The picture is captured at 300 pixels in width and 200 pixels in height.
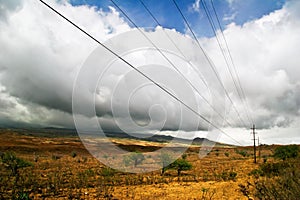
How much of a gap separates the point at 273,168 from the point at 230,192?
859cm

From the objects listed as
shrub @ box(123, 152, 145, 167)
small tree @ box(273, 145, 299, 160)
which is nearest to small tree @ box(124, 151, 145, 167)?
shrub @ box(123, 152, 145, 167)

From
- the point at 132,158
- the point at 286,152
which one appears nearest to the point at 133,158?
the point at 132,158

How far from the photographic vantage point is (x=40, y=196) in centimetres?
1725

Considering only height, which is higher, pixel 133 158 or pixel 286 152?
pixel 286 152

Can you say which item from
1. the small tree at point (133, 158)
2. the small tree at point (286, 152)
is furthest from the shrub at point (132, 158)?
the small tree at point (286, 152)

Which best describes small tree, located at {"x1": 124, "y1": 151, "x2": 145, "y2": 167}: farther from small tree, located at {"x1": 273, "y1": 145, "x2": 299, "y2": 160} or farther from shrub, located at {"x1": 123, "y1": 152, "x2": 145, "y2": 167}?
small tree, located at {"x1": 273, "y1": 145, "x2": 299, "y2": 160}

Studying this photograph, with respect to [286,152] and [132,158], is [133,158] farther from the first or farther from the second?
[286,152]

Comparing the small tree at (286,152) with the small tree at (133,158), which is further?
the small tree at (133,158)

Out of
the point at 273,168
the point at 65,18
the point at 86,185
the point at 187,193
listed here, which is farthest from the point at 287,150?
the point at 65,18

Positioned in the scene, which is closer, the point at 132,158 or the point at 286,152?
the point at 286,152

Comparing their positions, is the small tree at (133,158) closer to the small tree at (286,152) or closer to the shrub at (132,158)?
the shrub at (132,158)

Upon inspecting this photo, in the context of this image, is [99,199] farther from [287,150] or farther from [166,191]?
[287,150]

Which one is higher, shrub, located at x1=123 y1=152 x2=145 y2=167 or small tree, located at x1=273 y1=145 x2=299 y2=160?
small tree, located at x1=273 y1=145 x2=299 y2=160

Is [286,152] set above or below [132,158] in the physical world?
above
